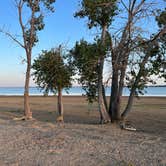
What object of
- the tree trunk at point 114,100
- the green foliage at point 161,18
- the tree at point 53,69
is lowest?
the tree trunk at point 114,100

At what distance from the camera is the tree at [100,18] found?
14567 millimetres

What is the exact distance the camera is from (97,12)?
14992 millimetres

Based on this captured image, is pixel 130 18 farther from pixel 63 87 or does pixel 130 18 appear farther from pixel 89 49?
pixel 63 87

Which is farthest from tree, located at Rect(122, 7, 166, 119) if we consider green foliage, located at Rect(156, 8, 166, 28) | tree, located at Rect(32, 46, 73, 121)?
tree, located at Rect(32, 46, 73, 121)

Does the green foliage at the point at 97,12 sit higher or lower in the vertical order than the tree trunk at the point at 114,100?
higher

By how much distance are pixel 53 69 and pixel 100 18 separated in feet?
12.6

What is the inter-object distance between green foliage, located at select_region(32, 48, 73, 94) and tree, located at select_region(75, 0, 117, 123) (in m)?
2.32

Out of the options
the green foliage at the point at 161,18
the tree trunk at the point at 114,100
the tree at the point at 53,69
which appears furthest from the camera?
the tree at the point at 53,69

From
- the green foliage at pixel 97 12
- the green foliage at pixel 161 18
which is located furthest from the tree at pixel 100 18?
the green foliage at pixel 161 18

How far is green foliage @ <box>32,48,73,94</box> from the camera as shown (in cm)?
1725

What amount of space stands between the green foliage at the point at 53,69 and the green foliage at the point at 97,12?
287 cm

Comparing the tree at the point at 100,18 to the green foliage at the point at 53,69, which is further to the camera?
the green foliage at the point at 53,69

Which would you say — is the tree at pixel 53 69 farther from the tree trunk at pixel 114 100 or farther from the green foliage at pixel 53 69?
the tree trunk at pixel 114 100

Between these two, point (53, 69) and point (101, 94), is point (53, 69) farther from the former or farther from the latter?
point (101, 94)
